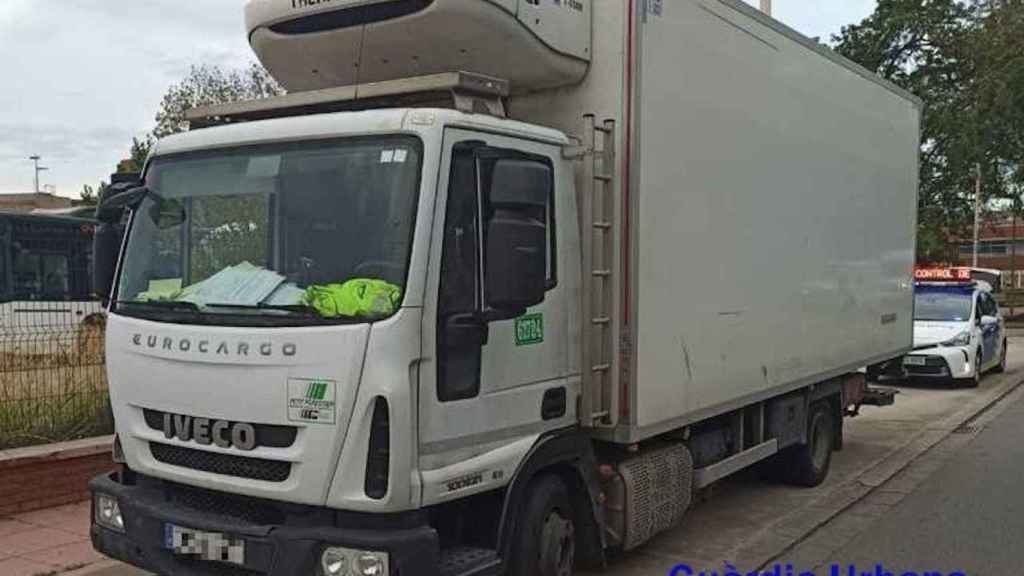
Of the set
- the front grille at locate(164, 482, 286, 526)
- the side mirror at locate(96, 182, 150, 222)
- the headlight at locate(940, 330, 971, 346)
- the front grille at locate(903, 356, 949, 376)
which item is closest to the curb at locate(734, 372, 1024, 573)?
the front grille at locate(903, 356, 949, 376)

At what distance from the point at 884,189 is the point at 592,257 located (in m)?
5.50

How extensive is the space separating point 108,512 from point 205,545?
0.80 meters

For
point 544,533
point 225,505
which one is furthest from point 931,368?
point 225,505

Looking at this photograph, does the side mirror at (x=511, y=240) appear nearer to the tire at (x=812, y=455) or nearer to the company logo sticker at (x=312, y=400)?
the company logo sticker at (x=312, y=400)

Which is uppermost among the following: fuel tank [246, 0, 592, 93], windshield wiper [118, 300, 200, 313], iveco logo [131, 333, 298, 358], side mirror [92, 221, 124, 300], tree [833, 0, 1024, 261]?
tree [833, 0, 1024, 261]

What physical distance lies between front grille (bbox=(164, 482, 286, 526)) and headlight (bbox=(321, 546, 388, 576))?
329 mm

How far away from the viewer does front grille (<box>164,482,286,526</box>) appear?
4.09 metres

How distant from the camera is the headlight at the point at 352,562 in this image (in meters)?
3.76

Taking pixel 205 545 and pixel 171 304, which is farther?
pixel 171 304

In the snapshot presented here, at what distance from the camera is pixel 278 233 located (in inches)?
164

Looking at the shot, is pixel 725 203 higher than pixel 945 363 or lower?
higher

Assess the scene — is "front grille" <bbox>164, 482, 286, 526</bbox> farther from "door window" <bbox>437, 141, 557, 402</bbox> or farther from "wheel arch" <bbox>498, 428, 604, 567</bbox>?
"wheel arch" <bbox>498, 428, 604, 567</bbox>

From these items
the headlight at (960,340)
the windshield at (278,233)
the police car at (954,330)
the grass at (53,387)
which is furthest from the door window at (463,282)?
the headlight at (960,340)

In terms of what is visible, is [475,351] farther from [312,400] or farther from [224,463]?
[224,463]
